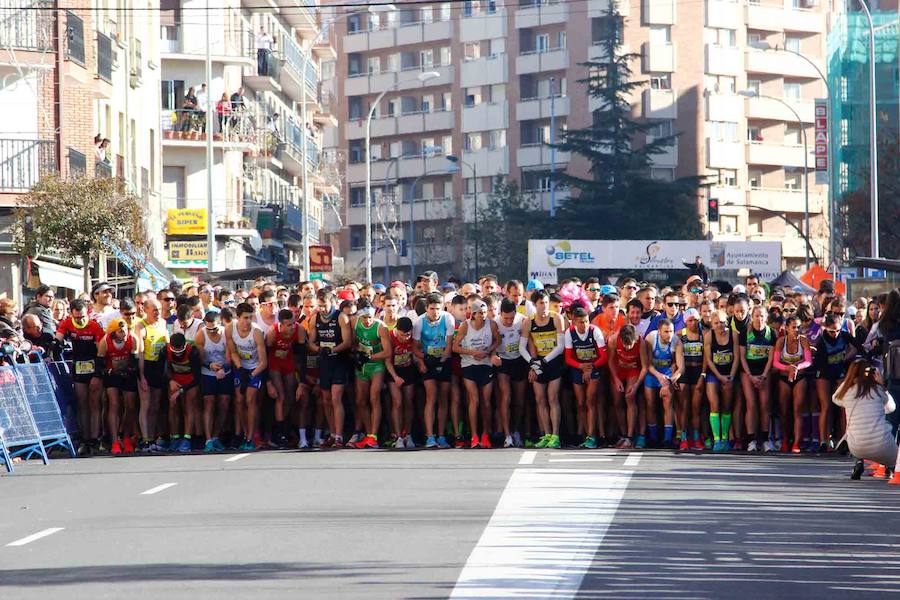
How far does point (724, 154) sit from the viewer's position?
341ft

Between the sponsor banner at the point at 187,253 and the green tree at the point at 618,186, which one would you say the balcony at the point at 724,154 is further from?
the sponsor banner at the point at 187,253

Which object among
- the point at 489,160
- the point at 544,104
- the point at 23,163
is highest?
the point at 544,104

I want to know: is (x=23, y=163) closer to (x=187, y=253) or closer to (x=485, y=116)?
(x=187, y=253)

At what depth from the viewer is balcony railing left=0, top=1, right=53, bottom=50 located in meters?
38.6

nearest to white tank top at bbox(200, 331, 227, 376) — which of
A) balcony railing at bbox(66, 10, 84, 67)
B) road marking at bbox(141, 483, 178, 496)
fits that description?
road marking at bbox(141, 483, 178, 496)

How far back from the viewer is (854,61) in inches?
2872

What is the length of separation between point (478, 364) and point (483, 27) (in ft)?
300

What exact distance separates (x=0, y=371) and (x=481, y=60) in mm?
93498

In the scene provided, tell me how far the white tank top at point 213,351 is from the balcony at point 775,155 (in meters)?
87.4

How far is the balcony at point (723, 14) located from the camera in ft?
342

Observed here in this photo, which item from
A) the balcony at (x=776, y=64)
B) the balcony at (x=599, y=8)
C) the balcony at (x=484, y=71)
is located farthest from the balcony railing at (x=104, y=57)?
the balcony at (x=776, y=64)

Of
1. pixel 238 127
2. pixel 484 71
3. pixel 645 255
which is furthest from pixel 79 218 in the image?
pixel 484 71

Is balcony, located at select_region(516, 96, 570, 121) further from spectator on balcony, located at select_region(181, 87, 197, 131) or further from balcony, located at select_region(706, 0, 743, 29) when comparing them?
spectator on balcony, located at select_region(181, 87, 197, 131)

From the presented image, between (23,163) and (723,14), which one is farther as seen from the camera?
(723,14)
